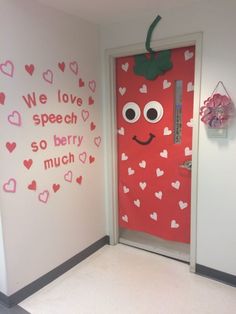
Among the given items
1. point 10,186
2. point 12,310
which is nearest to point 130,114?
point 10,186

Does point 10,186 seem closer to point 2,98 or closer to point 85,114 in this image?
point 2,98

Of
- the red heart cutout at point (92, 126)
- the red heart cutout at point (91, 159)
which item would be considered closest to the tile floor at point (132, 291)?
the red heart cutout at point (91, 159)

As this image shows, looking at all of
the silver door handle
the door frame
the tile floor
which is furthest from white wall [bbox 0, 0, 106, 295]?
the silver door handle

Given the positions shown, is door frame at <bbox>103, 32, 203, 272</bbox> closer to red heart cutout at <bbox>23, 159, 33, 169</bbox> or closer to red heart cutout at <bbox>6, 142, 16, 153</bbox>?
red heart cutout at <bbox>23, 159, 33, 169</bbox>

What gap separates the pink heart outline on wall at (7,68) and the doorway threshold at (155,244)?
6.46ft

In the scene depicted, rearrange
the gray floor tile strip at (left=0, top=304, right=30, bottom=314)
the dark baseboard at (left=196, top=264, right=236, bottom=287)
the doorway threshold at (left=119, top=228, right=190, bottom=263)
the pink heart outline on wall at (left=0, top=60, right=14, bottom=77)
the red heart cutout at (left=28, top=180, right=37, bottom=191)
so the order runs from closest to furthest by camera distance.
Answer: the pink heart outline on wall at (left=0, top=60, right=14, bottom=77)
the gray floor tile strip at (left=0, top=304, right=30, bottom=314)
the red heart cutout at (left=28, top=180, right=37, bottom=191)
the dark baseboard at (left=196, top=264, right=236, bottom=287)
the doorway threshold at (left=119, top=228, right=190, bottom=263)

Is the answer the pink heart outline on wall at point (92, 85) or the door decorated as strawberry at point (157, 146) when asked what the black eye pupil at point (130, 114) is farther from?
the pink heart outline on wall at point (92, 85)

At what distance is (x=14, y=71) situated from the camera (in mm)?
1937

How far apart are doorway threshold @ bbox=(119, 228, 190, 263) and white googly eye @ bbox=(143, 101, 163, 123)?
1220mm

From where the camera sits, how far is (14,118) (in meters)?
1.97

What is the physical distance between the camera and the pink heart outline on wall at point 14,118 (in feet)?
6.37

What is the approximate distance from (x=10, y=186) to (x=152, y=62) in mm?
1621

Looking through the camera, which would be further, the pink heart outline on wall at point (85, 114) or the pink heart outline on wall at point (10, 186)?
the pink heart outline on wall at point (85, 114)

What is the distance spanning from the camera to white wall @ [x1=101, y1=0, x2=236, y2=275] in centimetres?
204
